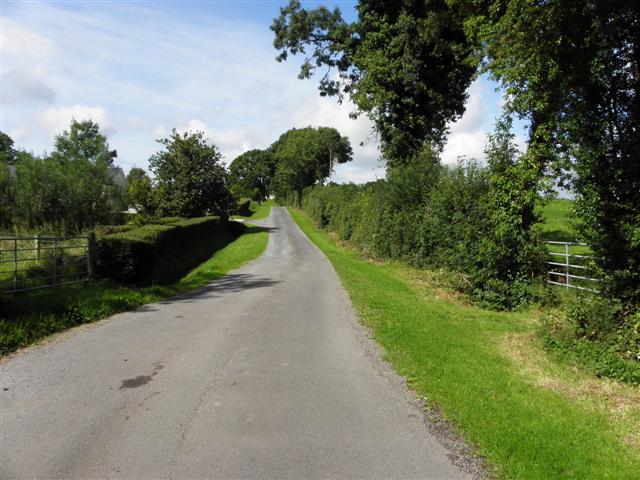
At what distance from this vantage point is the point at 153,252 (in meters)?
16.2

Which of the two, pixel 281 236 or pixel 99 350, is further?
pixel 281 236

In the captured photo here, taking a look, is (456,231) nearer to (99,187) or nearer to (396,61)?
(396,61)

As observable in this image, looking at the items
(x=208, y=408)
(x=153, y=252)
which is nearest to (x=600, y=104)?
(x=208, y=408)

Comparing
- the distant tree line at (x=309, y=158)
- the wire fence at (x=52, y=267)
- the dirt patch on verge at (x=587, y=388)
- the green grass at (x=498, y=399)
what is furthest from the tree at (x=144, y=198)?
the distant tree line at (x=309, y=158)

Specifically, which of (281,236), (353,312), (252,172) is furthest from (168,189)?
(252,172)

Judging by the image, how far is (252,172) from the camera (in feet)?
445

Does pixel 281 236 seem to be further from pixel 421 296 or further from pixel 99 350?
pixel 99 350

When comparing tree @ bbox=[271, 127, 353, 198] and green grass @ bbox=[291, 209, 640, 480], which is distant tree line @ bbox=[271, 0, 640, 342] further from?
tree @ bbox=[271, 127, 353, 198]

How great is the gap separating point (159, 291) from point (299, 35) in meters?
19.8

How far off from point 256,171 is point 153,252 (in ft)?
395

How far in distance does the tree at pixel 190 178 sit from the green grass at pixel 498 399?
27563 mm

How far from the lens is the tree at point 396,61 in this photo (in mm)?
23281

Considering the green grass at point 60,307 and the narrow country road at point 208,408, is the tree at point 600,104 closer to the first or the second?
the narrow country road at point 208,408

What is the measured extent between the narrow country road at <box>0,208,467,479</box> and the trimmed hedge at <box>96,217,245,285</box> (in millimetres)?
5147
